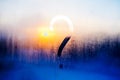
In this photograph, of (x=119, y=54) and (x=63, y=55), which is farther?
(x=119, y=54)

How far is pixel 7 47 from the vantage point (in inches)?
131

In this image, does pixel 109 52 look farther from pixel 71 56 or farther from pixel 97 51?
pixel 71 56

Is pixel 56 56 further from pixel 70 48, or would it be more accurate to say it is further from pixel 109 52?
Answer: pixel 109 52

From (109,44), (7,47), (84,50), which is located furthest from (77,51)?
(7,47)

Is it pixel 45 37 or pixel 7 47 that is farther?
pixel 7 47

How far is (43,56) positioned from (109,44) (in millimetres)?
808

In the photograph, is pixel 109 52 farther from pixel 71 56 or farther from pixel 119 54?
pixel 71 56

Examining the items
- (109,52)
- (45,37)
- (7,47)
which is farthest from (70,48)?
(7,47)

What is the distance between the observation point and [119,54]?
10.8 feet

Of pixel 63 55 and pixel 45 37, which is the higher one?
pixel 45 37

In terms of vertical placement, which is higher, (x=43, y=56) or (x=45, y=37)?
(x=45, y=37)

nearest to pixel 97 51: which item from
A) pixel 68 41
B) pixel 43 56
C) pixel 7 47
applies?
pixel 68 41

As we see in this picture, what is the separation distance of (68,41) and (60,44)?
0.10 m

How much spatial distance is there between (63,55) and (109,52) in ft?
1.94
